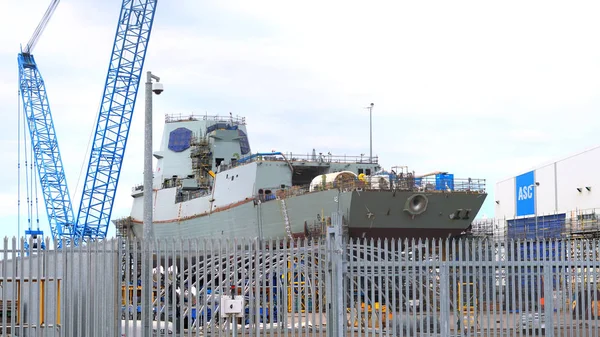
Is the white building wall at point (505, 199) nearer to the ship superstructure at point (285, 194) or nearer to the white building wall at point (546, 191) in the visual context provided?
the white building wall at point (546, 191)

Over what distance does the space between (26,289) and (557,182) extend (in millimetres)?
37810

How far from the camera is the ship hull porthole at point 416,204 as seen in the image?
41281 millimetres

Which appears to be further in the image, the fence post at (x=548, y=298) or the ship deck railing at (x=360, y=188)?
the ship deck railing at (x=360, y=188)

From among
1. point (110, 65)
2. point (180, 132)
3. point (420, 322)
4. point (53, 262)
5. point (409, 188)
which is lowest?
point (420, 322)

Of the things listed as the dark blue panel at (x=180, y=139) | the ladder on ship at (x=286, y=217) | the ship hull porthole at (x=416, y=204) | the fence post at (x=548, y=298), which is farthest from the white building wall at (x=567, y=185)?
the fence post at (x=548, y=298)

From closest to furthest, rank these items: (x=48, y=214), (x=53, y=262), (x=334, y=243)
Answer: (x=53, y=262) → (x=334, y=243) → (x=48, y=214)

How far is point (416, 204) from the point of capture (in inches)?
1635

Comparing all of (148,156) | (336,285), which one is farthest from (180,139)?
(336,285)

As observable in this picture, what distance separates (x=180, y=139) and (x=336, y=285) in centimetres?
4954

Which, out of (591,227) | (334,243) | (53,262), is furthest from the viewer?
(591,227)

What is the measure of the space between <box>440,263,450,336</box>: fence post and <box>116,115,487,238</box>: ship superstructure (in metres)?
22.5

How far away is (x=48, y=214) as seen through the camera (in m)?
72.0

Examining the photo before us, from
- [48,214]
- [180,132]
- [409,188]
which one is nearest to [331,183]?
[409,188]

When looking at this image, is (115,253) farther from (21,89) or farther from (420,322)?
(21,89)
